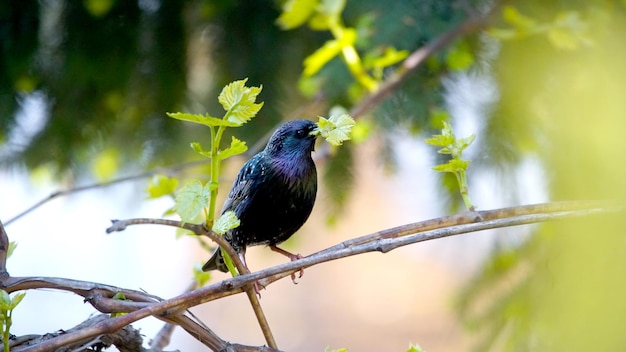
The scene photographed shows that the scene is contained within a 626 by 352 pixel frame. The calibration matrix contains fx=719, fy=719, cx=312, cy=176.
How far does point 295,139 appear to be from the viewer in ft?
3.03

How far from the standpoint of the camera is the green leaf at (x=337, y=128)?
608 mm

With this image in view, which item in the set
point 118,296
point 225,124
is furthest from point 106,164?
point 225,124

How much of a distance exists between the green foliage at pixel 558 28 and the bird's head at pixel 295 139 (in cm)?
67

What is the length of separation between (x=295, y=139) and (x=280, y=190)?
68mm

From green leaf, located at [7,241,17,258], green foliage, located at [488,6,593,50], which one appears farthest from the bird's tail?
green foliage, located at [488,6,593,50]

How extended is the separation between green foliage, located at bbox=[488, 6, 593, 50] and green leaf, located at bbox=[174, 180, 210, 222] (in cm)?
97

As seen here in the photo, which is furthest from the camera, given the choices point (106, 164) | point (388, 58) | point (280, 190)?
point (106, 164)

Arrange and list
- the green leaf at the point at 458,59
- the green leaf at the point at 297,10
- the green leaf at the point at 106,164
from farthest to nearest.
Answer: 1. the green leaf at the point at 106,164
2. the green leaf at the point at 458,59
3. the green leaf at the point at 297,10

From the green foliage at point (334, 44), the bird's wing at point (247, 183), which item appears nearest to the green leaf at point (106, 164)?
the green foliage at point (334, 44)

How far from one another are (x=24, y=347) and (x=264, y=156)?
17.1 inches

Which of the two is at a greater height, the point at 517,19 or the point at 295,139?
the point at 517,19

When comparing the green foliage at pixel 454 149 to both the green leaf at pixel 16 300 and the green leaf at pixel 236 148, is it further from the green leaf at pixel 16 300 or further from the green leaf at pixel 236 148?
the green leaf at pixel 16 300

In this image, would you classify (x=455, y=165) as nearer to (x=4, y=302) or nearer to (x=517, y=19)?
(x=4, y=302)

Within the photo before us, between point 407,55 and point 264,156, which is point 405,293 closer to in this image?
point 407,55
